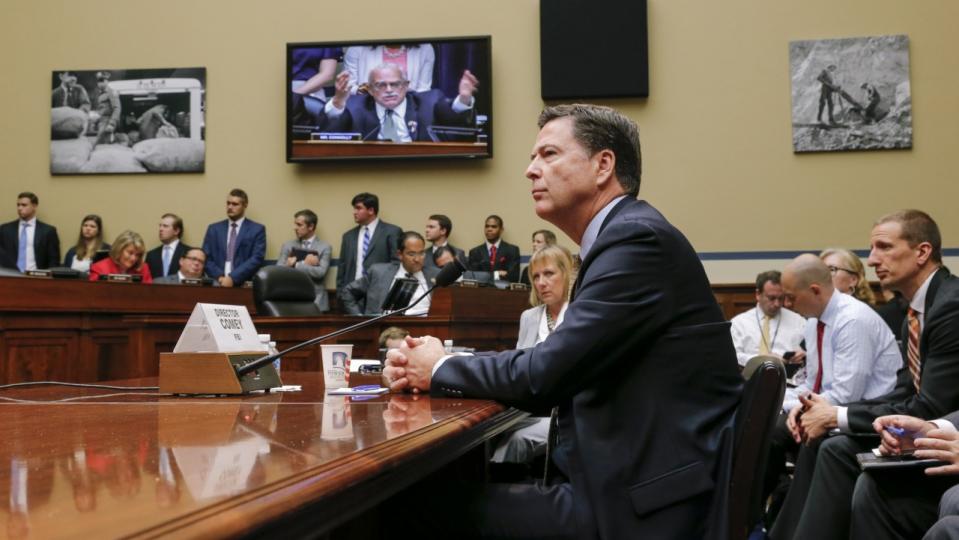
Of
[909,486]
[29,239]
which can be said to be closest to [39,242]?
[29,239]

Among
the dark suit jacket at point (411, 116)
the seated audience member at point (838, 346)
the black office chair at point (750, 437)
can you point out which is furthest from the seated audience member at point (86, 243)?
the black office chair at point (750, 437)

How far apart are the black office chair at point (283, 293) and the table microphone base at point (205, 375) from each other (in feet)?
12.1

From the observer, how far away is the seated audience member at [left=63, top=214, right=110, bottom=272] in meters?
8.88

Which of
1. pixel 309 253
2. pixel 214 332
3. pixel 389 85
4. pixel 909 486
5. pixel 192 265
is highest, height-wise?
pixel 389 85

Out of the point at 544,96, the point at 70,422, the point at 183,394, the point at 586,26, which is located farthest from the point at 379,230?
the point at 70,422

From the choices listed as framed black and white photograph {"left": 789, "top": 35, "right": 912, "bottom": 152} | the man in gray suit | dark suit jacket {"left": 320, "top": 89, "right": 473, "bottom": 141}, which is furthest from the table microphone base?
framed black and white photograph {"left": 789, "top": 35, "right": 912, "bottom": 152}

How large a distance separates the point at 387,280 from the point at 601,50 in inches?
117

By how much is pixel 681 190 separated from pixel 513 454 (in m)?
5.56

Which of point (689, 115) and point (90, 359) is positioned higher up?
point (689, 115)

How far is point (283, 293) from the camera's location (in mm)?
5984

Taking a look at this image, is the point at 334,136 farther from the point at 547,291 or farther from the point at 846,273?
the point at 846,273

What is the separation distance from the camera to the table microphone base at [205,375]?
2059 millimetres

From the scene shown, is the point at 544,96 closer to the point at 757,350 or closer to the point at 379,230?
the point at 379,230

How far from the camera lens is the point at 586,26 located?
8.48 m
